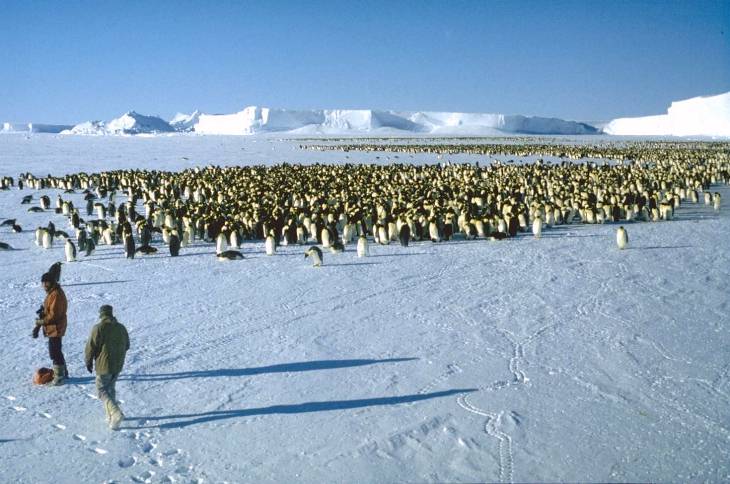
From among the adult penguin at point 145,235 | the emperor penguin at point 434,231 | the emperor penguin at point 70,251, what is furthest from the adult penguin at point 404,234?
the emperor penguin at point 70,251

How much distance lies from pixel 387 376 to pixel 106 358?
6.96 feet

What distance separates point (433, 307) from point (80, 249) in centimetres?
693

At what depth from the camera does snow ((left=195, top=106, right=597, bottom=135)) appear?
152 metres

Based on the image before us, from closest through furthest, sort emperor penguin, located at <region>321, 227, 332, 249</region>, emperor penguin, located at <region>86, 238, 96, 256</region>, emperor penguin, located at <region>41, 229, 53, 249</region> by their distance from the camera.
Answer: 1. emperor penguin, located at <region>86, 238, 96, 256</region>
2. emperor penguin, located at <region>321, 227, 332, 249</region>
3. emperor penguin, located at <region>41, 229, 53, 249</region>

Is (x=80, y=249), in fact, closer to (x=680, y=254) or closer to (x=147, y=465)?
(x=147, y=465)

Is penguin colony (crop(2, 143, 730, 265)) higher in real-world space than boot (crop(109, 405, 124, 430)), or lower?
higher

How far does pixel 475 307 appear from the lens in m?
7.18

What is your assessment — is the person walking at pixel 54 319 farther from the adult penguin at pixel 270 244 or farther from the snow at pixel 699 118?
the snow at pixel 699 118

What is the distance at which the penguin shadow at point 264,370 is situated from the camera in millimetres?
5160

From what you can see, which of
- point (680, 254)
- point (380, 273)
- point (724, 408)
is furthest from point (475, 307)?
point (680, 254)

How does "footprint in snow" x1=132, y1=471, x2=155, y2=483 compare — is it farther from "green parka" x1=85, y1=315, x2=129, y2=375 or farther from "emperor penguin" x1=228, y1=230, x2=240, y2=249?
"emperor penguin" x1=228, y1=230, x2=240, y2=249

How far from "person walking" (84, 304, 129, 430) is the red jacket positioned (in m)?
0.79

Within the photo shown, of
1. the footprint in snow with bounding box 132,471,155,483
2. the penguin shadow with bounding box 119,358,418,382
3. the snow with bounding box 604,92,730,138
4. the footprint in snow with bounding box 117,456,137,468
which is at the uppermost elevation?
the snow with bounding box 604,92,730,138

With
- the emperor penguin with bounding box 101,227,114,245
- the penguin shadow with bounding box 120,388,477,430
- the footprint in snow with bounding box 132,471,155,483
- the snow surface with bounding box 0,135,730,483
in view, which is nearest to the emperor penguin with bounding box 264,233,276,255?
the snow surface with bounding box 0,135,730,483
